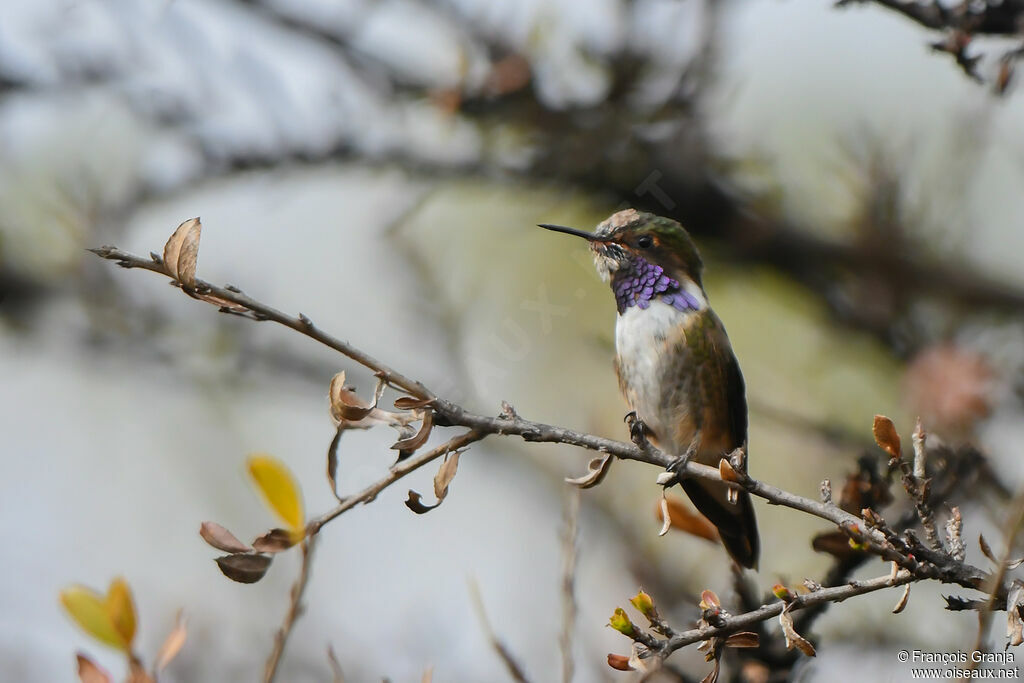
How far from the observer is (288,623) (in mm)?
1474

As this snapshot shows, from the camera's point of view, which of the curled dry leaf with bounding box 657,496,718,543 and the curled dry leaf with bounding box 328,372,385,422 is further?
the curled dry leaf with bounding box 657,496,718,543

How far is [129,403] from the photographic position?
413 inches

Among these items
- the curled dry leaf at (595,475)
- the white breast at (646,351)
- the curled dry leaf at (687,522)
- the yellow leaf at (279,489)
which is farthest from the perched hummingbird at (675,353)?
the yellow leaf at (279,489)

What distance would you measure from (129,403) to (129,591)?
9.25 metres

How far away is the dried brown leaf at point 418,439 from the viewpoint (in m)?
1.71

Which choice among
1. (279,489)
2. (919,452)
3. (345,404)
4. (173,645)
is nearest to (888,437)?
(919,452)

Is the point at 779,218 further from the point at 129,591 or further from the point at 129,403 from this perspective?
the point at 129,403

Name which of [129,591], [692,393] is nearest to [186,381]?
[692,393]

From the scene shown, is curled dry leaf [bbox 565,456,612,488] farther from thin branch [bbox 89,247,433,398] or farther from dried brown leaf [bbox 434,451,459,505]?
thin branch [bbox 89,247,433,398]

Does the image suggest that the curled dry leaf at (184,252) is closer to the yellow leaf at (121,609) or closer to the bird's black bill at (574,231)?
the yellow leaf at (121,609)

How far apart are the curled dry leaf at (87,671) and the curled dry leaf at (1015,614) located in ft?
4.86

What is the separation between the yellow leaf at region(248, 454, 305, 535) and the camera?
1.69 m

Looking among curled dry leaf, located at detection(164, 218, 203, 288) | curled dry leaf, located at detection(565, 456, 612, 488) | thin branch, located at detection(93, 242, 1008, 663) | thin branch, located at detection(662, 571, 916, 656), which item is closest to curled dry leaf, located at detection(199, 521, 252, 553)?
thin branch, located at detection(93, 242, 1008, 663)

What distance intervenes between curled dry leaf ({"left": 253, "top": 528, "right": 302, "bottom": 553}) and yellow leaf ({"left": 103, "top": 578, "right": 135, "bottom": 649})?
283mm
